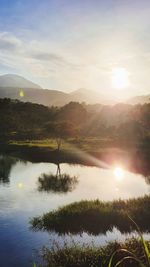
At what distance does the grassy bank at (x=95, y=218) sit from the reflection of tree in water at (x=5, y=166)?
22776mm

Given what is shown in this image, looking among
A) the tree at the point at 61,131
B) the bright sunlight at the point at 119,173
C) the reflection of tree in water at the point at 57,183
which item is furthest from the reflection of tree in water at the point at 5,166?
the tree at the point at 61,131

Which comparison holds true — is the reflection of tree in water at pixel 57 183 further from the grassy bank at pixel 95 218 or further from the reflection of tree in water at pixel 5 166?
the grassy bank at pixel 95 218

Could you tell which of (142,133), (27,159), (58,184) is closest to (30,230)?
(58,184)

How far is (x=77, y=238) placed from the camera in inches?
1097

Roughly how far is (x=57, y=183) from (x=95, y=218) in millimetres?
21693

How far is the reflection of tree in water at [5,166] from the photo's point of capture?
185 feet

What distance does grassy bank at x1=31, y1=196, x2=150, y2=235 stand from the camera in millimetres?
30281

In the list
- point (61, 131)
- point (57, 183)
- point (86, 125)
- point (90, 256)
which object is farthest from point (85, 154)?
point (86, 125)

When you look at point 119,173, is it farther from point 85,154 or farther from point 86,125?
point 86,125

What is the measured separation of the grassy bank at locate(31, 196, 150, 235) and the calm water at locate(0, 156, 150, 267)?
1.33 m

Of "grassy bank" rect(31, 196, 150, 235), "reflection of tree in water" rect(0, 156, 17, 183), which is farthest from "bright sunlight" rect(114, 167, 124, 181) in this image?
"grassy bank" rect(31, 196, 150, 235)

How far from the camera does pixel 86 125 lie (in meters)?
174

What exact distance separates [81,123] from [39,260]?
541 ft

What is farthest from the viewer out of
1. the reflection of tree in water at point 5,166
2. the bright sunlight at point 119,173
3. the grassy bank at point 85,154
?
the grassy bank at point 85,154
